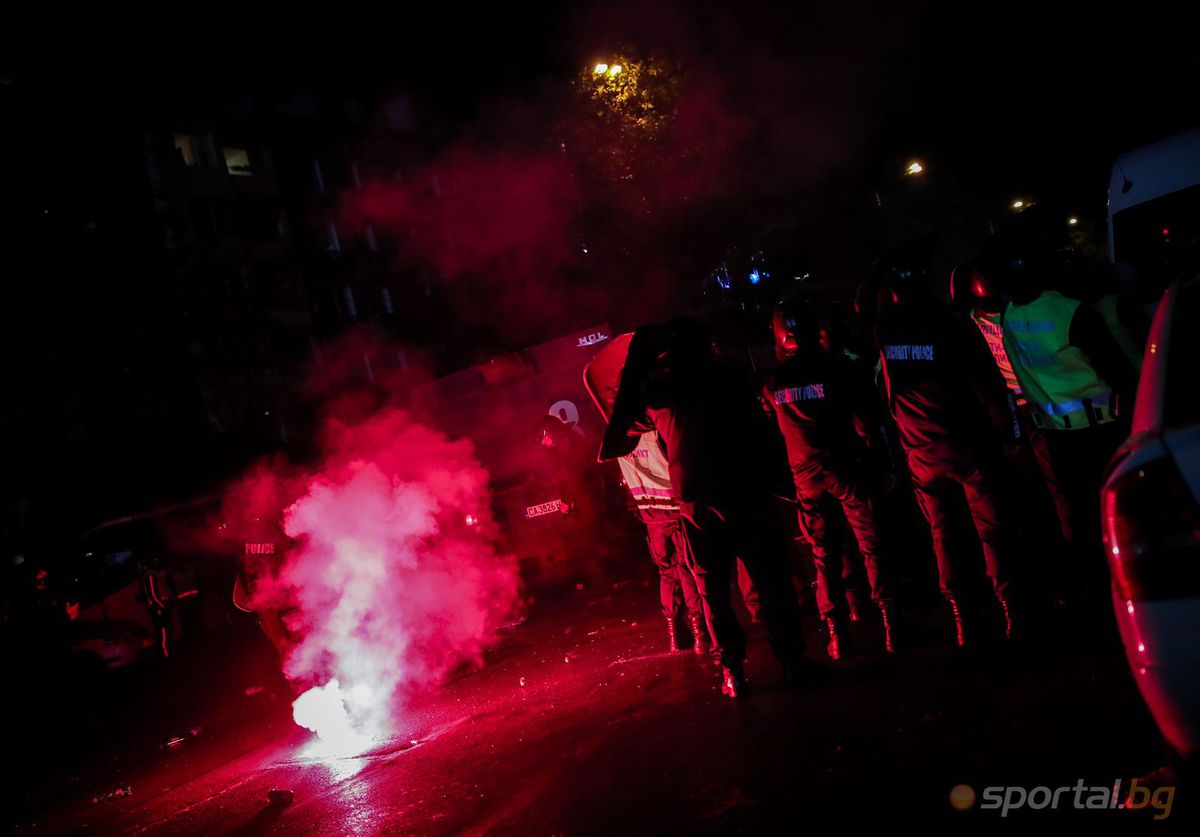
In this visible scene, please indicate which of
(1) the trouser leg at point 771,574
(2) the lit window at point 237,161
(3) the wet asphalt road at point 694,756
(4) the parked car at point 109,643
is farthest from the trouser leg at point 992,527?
(2) the lit window at point 237,161

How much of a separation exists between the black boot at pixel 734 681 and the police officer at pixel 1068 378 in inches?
77.9

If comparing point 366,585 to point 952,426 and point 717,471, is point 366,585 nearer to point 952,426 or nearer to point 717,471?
point 717,471

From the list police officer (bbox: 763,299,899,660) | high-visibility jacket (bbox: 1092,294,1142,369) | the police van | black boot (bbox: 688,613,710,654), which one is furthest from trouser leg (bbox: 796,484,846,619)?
the police van

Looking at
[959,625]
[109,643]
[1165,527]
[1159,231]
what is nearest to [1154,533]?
[1165,527]

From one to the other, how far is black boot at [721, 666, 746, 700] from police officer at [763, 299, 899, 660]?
633mm

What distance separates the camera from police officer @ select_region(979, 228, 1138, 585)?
461 centimetres

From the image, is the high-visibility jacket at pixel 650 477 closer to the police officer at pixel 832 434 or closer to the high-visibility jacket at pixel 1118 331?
the police officer at pixel 832 434

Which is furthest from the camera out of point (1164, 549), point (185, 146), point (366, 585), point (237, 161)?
point (237, 161)

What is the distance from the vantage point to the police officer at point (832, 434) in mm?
5160

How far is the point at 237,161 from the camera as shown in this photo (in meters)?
40.2

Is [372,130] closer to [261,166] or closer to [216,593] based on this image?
[261,166]

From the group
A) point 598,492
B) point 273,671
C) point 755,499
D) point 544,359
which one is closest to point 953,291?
point 755,499

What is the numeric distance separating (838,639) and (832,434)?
1169mm

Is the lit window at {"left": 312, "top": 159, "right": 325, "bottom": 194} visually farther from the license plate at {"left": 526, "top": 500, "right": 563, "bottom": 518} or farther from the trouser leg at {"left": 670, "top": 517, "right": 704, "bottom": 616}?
the trouser leg at {"left": 670, "top": 517, "right": 704, "bottom": 616}
